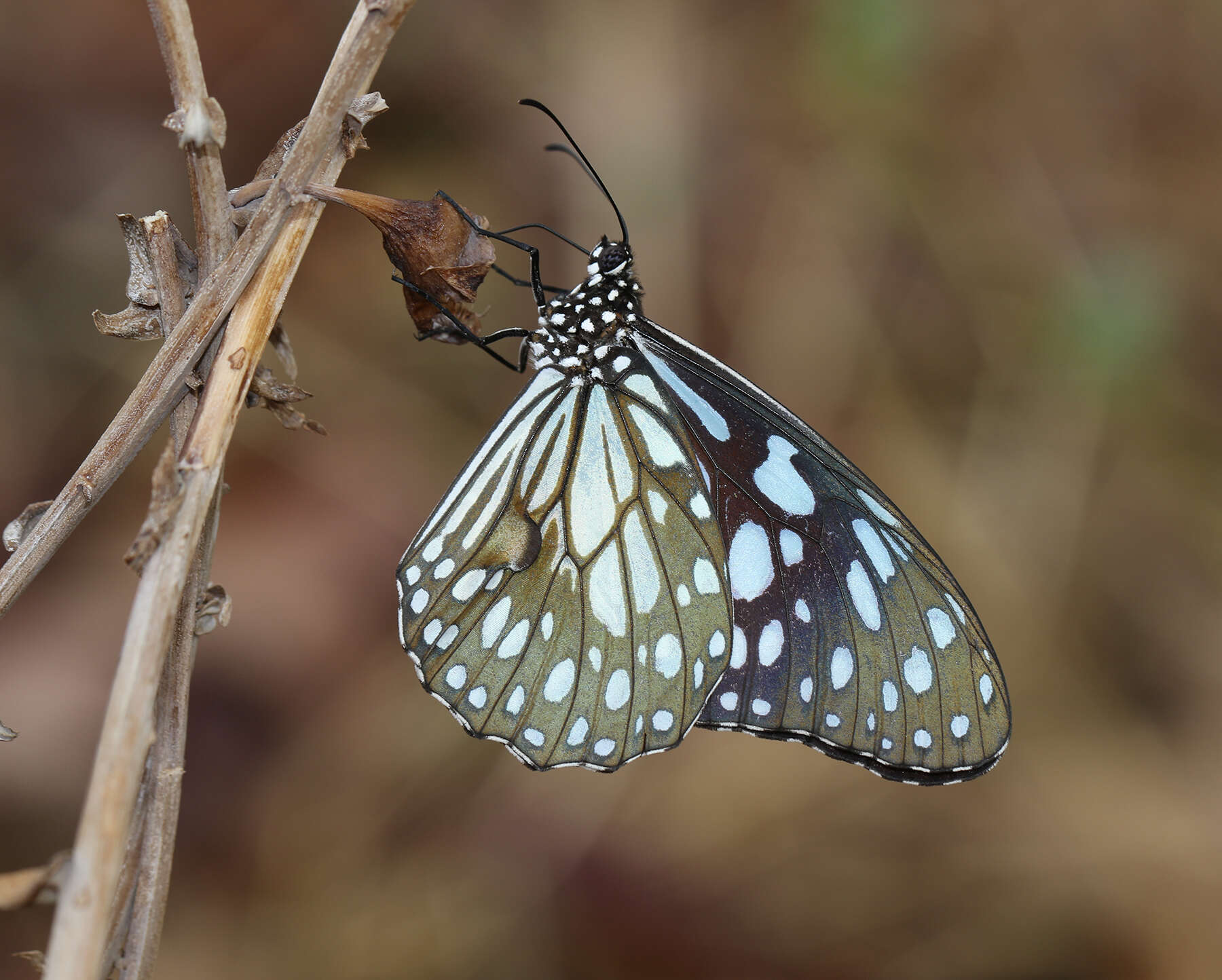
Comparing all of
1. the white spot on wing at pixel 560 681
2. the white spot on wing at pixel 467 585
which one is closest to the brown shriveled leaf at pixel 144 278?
the white spot on wing at pixel 467 585

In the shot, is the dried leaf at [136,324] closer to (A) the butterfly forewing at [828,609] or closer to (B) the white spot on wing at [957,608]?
(A) the butterfly forewing at [828,609]

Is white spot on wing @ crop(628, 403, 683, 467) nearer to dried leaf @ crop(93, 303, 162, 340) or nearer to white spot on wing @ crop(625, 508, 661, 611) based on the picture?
white spot on wing @ crop(625, 508, 661, 611)

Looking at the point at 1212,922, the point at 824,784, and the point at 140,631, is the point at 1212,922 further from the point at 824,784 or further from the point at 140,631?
the point at 140,631

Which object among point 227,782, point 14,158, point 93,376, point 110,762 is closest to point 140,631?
point 110,762

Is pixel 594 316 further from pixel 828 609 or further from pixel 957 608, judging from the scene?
pixel 957 608

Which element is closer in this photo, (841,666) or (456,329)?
(456,329)

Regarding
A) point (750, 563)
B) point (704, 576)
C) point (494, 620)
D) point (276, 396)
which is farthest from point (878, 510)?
point (276, 396)

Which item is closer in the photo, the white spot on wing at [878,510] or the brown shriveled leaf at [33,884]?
the brown shriveled leaf at [33,884]

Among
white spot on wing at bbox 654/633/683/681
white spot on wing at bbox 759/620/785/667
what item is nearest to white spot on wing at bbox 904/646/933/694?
white spot on wing at bbox 759/620/785/667
